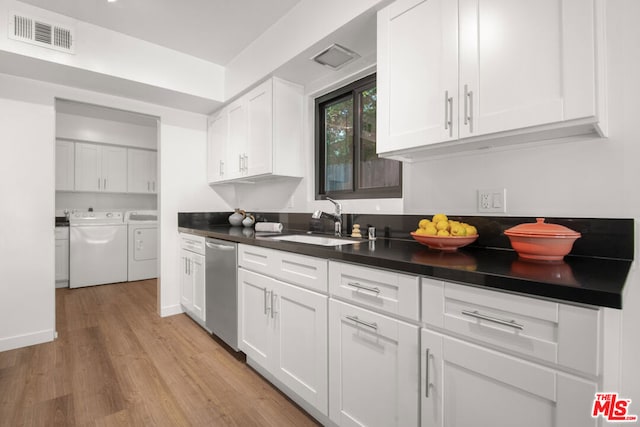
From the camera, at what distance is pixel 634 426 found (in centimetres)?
105

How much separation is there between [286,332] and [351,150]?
4.81 feet

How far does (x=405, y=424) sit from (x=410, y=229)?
3.32 feet

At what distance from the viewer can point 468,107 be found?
127 centimetres

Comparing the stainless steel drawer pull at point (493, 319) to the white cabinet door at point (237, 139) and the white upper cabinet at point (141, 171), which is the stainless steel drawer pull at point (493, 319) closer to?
the white cabinet door at point (237, 139)

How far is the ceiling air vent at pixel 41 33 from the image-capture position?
2105 mm

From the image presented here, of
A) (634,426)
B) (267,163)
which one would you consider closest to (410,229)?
(634,426)

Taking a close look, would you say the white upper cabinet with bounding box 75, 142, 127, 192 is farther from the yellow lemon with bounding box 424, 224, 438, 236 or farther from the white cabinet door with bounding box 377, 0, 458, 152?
the yellow lemon with bounding box 424, 224, 438, 236

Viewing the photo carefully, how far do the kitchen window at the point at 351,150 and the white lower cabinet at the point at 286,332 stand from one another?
0.97 metres

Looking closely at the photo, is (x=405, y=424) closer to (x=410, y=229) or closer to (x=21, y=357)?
(x=410, y=229)

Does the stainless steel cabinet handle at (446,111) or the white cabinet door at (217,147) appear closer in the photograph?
the stainless steel cabinet handle at (446,111)

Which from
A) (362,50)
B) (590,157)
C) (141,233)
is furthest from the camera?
(141,233)

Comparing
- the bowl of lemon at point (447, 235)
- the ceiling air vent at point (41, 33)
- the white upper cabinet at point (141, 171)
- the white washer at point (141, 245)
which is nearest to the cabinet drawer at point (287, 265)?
the bowl of lemon at point (447, 235)

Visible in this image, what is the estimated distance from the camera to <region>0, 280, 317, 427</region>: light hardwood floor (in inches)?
63.9

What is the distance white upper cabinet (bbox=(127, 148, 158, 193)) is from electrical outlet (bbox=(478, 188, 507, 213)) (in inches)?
204
